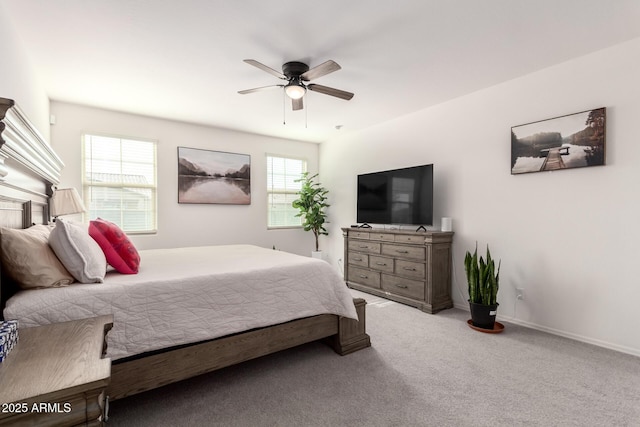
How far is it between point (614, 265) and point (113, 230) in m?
3.88

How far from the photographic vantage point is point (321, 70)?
8.13 feet

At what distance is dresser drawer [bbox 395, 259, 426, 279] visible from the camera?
3555 millimetres

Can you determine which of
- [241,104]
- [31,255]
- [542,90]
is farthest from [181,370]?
[542,90]

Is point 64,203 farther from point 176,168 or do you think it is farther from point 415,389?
point 415,389

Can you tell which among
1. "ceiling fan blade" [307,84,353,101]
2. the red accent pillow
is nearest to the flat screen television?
"ceiling fan blade" [307,84,353,101]

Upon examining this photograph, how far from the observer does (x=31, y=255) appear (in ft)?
5.03

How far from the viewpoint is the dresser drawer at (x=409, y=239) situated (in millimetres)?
3562

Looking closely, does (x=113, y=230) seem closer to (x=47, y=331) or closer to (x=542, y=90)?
(x=47, y=331)

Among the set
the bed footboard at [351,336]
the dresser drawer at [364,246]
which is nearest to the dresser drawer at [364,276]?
the dresser drawer at [364,246]

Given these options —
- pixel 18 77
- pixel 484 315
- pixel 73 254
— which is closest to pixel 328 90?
pixel 73 254

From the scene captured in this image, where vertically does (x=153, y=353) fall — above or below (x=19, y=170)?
below

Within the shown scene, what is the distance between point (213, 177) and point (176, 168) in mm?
541

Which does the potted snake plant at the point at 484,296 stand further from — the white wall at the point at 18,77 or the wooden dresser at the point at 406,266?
the white wall at the point at 18,77

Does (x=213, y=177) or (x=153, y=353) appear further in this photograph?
(x=213, y=177)
